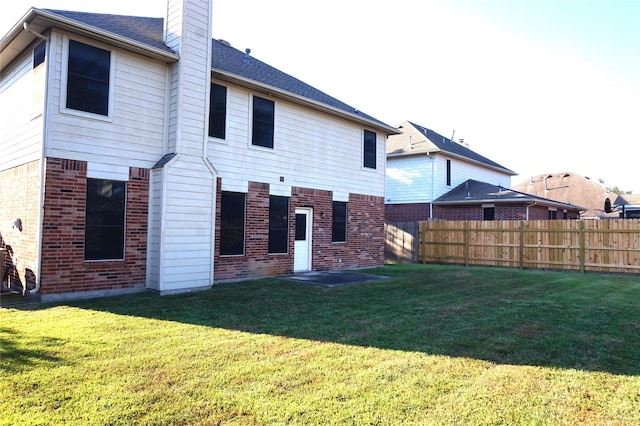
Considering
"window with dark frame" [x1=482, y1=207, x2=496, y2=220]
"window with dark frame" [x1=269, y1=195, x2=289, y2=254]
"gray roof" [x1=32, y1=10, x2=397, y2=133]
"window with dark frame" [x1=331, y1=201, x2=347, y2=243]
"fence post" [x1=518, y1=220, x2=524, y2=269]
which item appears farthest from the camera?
"window with dark frame" [x1=482, y1=207, x2=496, y2=220]

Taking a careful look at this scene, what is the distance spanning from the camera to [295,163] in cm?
1255

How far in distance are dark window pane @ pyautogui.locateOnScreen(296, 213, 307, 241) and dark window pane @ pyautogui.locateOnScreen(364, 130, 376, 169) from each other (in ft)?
12.5

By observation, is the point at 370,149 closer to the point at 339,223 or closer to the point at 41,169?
the point at 339,223

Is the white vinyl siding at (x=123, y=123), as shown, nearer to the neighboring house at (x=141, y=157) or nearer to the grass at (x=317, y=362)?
the neighboring house at (x=141, y=157)

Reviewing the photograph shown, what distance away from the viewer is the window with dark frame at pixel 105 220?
8.30 meters

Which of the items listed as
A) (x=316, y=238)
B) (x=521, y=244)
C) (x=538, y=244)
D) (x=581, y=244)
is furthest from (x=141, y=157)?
(x=581, y=244)

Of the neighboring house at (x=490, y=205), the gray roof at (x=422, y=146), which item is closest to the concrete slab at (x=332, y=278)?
the neighboring house at (x=490, y=205)

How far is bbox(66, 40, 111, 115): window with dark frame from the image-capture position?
8117mm

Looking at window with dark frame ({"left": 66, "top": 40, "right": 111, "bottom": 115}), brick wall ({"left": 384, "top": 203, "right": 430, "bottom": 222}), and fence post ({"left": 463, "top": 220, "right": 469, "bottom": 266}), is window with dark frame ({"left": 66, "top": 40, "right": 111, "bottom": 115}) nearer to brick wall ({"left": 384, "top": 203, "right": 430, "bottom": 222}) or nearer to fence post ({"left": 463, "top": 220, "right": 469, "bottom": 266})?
fence post ({"left": 463, "top": 220, "right": 469, "bottom": 266})

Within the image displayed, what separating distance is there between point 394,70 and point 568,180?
36709 mm

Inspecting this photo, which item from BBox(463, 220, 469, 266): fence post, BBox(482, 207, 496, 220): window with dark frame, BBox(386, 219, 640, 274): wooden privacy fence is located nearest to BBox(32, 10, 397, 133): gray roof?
BBox(463, 220, 469, 266): fence post

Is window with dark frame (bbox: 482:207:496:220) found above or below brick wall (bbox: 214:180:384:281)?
above

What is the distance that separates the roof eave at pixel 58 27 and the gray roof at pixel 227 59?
0.54 feet

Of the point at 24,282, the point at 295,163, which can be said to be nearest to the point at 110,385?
the point at 24,282
